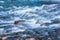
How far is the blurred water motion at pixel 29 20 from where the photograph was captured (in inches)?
68.0

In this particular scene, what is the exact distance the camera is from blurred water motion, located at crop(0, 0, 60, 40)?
1727mm

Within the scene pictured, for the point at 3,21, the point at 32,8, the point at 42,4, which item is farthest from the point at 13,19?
the point at 42,4

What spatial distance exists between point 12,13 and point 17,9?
0.50 feet

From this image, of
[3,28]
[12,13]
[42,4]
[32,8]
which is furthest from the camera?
[42,4]

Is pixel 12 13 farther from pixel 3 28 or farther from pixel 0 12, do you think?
pixel 3 28

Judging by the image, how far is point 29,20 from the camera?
203cm

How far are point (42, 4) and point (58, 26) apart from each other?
0.72 metres

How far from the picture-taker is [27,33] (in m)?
1.75

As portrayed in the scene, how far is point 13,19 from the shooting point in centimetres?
206

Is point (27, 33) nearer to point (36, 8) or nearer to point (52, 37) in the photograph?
point (52, 37)

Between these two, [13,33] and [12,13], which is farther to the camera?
[12,13]

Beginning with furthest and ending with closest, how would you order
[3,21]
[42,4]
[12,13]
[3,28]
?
1. [42,4]
2. [12,13]
3. [3,21]
4. [3,28]

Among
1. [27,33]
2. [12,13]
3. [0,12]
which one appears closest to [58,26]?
[27,33]

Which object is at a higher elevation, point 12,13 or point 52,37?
point 12,13
